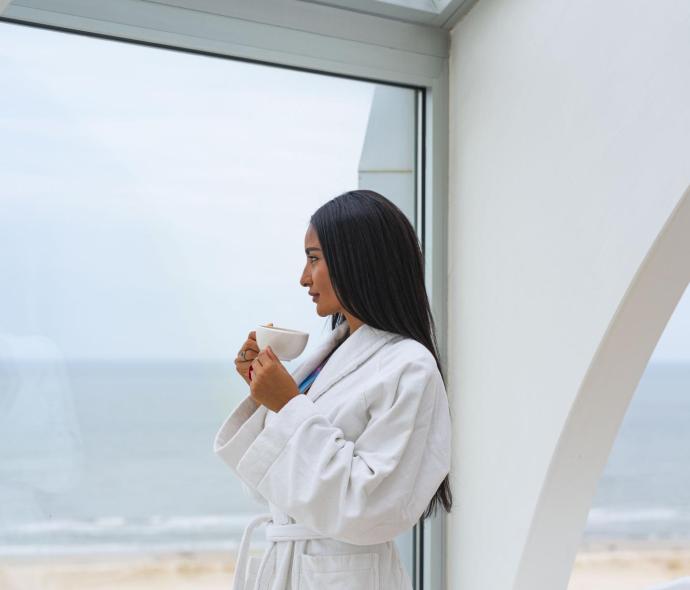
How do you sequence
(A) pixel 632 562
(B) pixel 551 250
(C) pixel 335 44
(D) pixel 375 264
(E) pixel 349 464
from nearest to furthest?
(E) pixel 349 464
(D) pixel 375 264
(B) pixel 551 250
(C) pixel 335 44
(A) pixel 632 562

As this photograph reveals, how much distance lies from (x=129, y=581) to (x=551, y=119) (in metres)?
1.51

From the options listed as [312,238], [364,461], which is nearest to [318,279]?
[312,238]

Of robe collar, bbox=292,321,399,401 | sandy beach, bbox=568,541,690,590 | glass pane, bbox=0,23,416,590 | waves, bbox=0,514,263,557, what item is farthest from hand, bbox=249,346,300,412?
sandy beach, bbox=568,541,690,590

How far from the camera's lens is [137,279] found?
2115 mm

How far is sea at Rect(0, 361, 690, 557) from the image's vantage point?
6.48ft

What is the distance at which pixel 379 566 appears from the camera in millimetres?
1316

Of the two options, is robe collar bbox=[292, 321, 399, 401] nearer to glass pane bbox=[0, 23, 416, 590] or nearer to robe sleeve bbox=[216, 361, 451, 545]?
robe sleeve bbox=[216, 361, 451, 545]

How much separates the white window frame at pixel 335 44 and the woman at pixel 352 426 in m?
0.97

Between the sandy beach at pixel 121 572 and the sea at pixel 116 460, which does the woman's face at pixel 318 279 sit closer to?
the sea at pixel 116 460

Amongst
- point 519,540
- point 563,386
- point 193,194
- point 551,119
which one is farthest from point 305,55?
point 519,540

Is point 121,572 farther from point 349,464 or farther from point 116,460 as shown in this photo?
point 349,464

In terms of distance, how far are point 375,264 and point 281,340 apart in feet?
0.63

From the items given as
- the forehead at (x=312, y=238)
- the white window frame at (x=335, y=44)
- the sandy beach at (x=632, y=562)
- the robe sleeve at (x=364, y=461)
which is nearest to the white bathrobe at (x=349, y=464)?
the robe sleeve at (x=364, y=461)

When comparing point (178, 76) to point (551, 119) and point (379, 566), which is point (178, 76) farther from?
point (379, 566)
